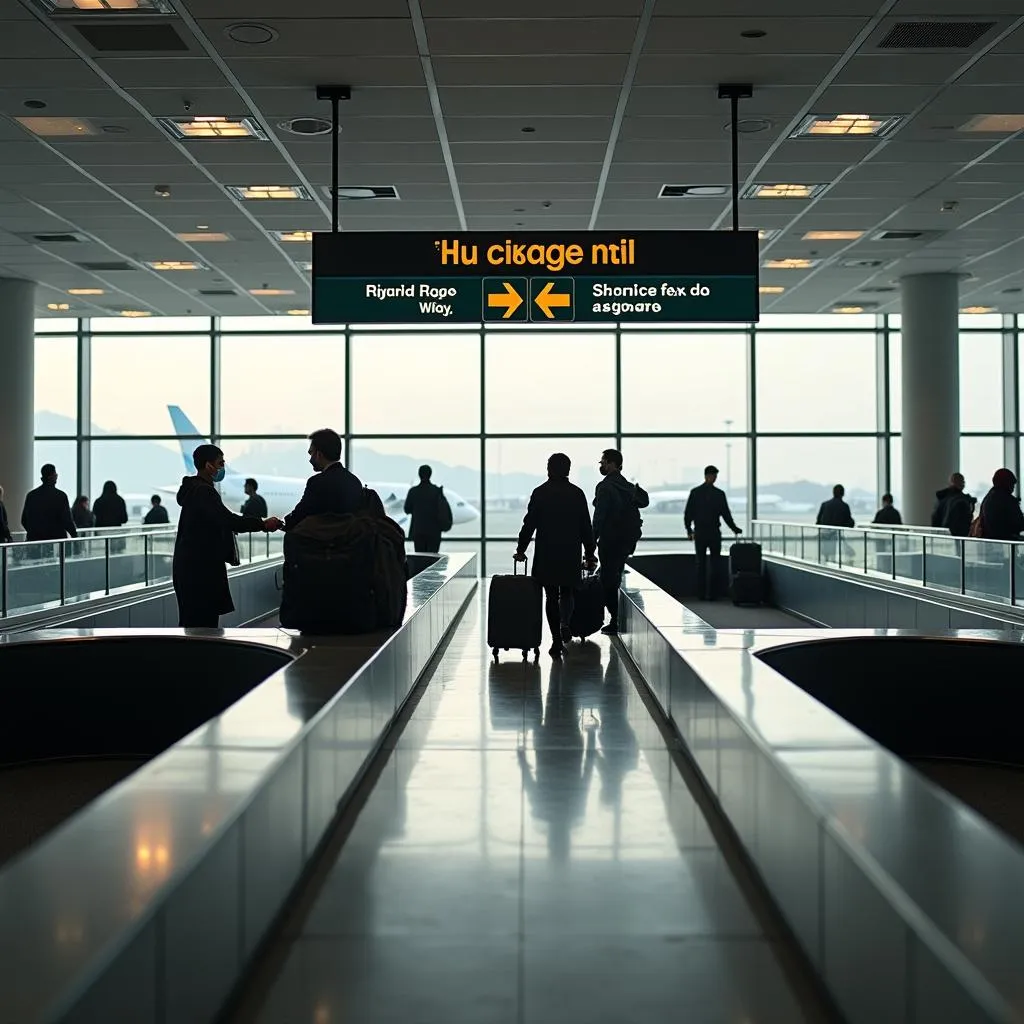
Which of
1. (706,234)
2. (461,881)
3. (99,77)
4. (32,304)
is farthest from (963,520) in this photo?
(32,304)

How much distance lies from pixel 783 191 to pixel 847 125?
2329mm

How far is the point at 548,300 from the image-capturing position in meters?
9.98

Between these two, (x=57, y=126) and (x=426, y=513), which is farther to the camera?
(x=426, y=513)

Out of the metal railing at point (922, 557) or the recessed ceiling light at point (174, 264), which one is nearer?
the metal railing at point (922, 557)

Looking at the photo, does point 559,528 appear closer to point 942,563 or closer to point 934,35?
point 942,563

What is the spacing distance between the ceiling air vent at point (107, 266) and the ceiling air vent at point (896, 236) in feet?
34.0

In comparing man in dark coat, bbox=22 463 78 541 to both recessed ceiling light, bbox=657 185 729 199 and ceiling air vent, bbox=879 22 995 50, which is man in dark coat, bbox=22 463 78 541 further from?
ceiling air vent, bbox=879 22 995 50

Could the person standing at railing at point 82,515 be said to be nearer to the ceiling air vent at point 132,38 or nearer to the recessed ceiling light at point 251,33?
the ceiling air vent at point 132,38

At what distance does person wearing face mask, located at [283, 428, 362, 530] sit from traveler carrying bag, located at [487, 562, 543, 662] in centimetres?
278

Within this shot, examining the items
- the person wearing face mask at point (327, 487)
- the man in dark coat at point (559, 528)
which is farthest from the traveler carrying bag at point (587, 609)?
the person wearing face mask at point (327, 487)

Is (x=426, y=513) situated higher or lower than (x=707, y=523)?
higher

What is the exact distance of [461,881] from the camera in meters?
4.25

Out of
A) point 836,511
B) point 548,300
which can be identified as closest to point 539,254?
point 548,300

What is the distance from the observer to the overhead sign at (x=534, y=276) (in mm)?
9828
